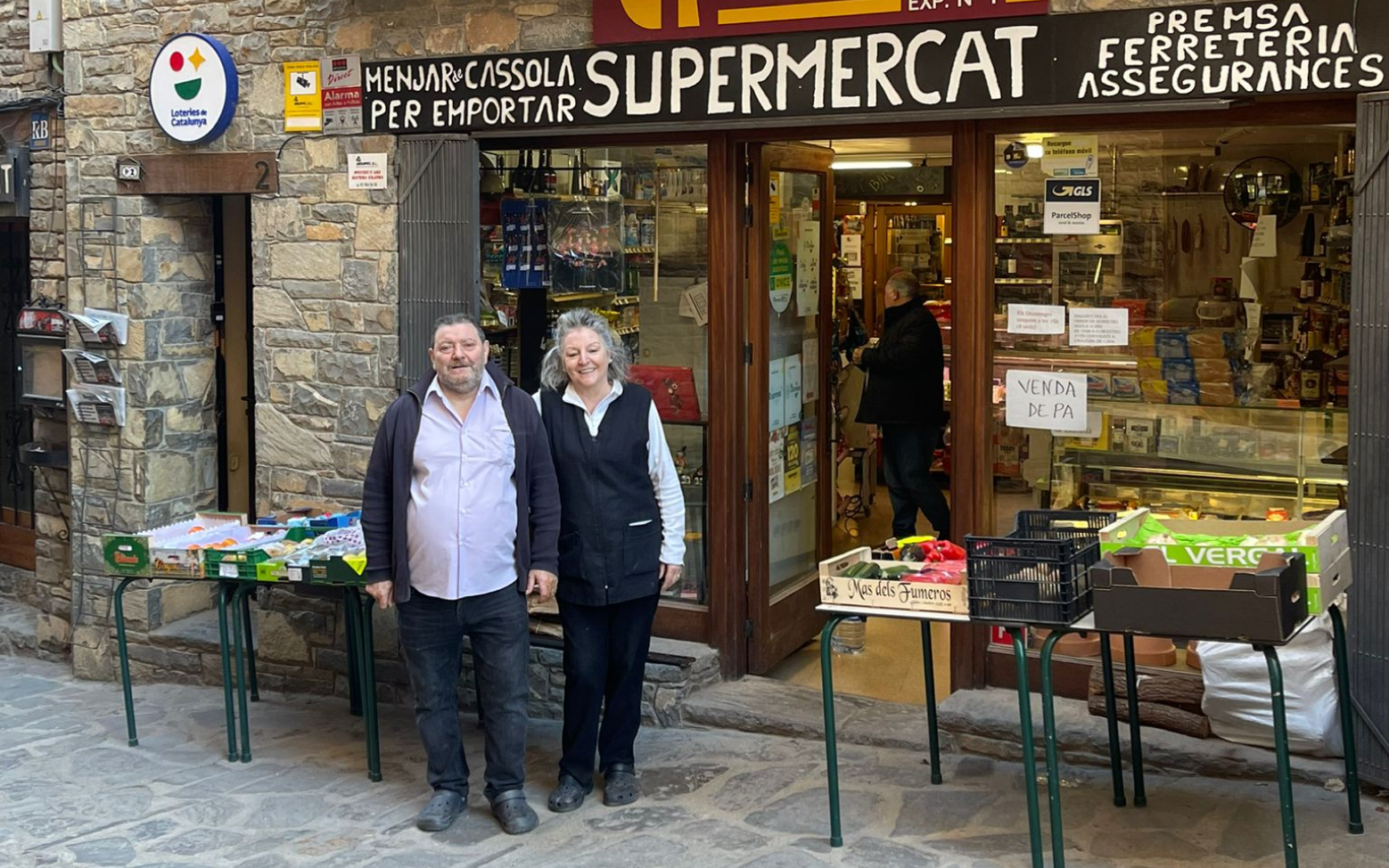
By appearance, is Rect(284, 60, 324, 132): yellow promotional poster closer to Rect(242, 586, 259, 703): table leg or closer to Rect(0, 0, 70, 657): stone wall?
Rect(0, 0, 70, 657): stone wall

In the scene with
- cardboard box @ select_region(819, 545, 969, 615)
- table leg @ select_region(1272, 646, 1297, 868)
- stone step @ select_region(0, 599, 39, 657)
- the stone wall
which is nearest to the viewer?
table leg @ select_region(1272, 646, 1297, 868)

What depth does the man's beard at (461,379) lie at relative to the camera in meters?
5.75

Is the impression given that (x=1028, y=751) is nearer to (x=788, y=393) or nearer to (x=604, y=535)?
(x=604, y=535)

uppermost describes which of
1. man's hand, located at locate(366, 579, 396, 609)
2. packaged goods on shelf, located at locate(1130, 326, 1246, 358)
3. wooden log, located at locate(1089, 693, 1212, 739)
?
packaged goods on shelf, located at locate(1130, 326, 1246, 358)

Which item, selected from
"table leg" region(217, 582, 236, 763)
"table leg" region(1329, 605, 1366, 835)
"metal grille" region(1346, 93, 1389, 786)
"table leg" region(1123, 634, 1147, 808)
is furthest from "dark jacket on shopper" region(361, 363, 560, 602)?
"metal grille" region(1346, 93, 1389, 786)

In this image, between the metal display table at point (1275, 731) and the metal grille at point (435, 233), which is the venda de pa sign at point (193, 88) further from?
the metal display table at point (1275, 731)

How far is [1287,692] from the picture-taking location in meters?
5.66

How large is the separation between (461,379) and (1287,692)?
3.18m

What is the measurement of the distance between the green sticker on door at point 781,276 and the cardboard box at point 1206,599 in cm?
267

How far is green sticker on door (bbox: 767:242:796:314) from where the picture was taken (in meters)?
7.25

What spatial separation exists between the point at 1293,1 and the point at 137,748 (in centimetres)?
563

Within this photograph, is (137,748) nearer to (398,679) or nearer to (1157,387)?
(398,679)

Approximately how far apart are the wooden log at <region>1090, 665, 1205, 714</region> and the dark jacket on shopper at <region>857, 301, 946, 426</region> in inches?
114

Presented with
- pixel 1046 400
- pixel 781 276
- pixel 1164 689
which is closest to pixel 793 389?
pixel 781 276
